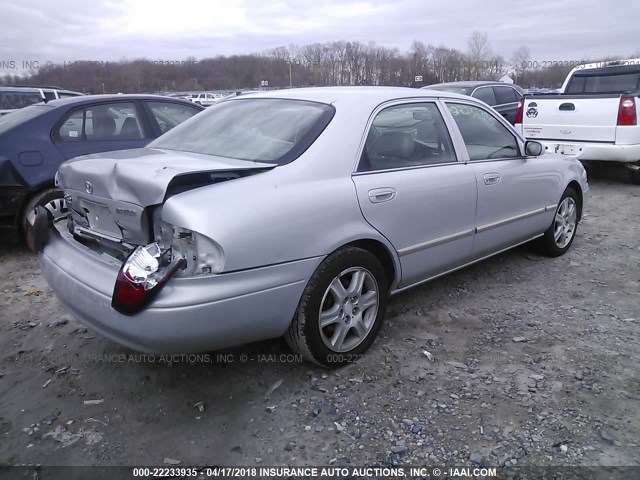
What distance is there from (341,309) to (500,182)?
1.78 m

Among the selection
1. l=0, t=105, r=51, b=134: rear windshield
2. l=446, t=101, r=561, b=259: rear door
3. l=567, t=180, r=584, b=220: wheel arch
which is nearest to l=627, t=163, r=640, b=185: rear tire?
l=567, t=180, r=584, b=220: wheel arch

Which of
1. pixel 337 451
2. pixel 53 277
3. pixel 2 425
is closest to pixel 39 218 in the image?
pixel 53 277

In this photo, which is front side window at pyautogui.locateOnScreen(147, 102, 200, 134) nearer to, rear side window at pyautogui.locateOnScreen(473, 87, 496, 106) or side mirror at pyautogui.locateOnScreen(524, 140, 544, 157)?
side mirror at pyautogui.locateOnScreen(524, 140, 544, 157)

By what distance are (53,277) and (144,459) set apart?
3.90 feet

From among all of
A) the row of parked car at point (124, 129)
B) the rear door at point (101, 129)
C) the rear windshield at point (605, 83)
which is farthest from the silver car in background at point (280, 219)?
the rear windshield at point (605, 83)

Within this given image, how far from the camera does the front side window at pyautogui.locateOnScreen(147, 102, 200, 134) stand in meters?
5.58

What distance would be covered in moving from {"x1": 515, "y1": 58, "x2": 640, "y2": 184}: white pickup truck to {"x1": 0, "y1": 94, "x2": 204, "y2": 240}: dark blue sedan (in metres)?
5.69

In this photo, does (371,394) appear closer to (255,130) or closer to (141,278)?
(141,278)

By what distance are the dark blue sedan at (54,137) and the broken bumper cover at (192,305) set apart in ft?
7.75

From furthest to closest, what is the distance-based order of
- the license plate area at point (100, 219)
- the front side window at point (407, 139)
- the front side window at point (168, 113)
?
the front side window at point (168, 113) < the front side window at point (407, 139) < the license plate area at point (100, 219)

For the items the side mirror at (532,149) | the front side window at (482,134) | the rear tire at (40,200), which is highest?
the front side window at (482,134)

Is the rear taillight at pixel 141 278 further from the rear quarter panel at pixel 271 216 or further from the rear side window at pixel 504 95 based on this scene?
the rear side window at pixel 504 95

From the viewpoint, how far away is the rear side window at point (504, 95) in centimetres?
1127

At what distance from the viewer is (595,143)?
7.38m
